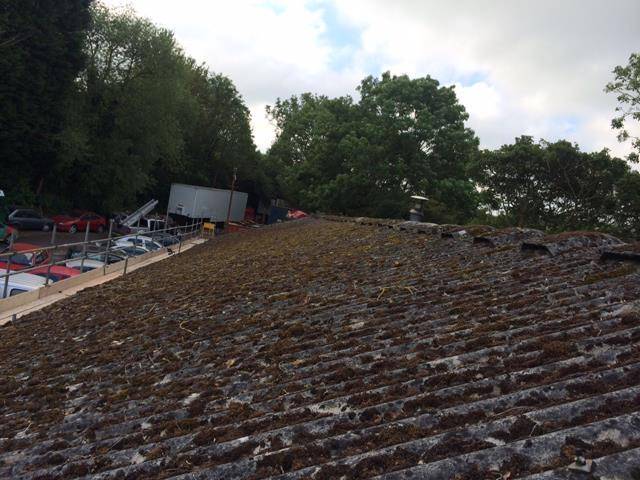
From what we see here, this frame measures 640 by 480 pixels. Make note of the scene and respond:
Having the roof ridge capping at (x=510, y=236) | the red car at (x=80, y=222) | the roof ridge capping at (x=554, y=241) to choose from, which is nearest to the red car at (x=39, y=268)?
the roof ridge capping at (x=554, y=241)

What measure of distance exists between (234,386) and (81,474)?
1.12m

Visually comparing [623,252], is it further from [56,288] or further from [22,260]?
[22,260]

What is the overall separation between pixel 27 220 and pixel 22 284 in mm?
24394

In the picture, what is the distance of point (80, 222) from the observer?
39531 millimetres

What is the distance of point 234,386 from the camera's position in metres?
3.84

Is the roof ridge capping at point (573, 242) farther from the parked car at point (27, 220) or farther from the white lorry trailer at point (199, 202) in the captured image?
the white lorry trailer at point (199, 202)

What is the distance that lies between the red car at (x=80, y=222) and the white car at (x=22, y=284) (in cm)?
2379

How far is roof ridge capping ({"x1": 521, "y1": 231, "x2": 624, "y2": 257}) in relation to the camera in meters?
5.76

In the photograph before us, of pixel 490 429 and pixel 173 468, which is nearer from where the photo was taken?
pixel 490 429

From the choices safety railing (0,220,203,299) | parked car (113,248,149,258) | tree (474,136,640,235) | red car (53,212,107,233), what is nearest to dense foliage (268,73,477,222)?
tree (474,136,640,235)

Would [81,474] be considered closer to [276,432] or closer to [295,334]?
[276,432]

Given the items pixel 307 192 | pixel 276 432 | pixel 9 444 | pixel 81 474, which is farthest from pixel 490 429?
pixel 307 192

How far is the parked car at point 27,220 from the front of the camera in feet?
111

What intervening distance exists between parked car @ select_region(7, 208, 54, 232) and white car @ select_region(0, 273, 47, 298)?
22470 mm
